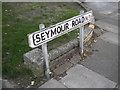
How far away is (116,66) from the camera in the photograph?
436 centimetres

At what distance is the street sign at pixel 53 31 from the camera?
3.23 m

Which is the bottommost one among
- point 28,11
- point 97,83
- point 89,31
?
point 97,83

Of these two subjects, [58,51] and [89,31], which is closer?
[58,51]

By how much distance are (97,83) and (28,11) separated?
193 inches

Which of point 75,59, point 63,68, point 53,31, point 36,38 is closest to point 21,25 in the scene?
point 75,59

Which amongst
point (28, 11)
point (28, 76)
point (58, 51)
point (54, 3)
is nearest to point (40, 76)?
point (28, 76)

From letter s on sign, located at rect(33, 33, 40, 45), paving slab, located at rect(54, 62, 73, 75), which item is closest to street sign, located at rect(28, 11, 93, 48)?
letter s on sign, located at rect(33, 33, 40, 45)

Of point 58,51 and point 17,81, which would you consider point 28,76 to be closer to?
point 17,81

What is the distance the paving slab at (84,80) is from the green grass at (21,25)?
0.92m

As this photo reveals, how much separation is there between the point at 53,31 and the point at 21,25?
108 inches

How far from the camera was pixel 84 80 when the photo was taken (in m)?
3.82

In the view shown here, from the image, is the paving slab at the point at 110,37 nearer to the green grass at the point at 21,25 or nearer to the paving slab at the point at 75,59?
the green grass at the point at 21,25

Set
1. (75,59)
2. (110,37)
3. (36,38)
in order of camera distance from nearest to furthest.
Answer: (36,38)
(75,59)
(110,37)

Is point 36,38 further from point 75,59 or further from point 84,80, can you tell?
point 75,59
